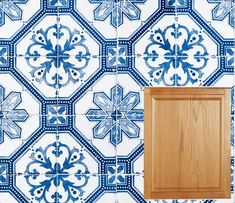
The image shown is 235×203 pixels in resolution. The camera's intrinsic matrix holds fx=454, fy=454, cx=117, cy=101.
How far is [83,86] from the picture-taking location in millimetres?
1355

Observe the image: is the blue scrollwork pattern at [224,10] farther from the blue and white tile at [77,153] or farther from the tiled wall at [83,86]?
the blue and white tile at [77,153]

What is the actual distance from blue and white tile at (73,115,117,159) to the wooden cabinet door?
4.0 inches

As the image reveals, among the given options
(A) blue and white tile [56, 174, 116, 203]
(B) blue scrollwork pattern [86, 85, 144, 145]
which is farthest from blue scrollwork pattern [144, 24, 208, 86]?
(A) blue and white tile [56, 174, 116, 203]

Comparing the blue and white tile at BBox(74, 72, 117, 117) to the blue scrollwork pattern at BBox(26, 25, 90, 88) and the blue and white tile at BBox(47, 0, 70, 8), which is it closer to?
the blue scrollwork pattern at BBox(26, 25, 90, 88)

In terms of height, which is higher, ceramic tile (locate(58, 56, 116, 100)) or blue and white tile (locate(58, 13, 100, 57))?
blue and white tile (locate(58, 13, 100, 57))

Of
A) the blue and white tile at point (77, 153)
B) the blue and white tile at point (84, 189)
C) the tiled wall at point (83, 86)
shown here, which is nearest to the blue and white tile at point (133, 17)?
the tiled wall at point (83, 86)

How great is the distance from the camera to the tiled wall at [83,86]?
4.42 feet

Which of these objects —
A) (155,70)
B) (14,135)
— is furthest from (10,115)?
(155,70)

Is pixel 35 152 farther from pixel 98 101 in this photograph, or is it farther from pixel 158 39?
pixel 158 39

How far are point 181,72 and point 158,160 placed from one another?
0.27 meters

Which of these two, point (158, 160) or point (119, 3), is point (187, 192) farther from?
point (119, 3)

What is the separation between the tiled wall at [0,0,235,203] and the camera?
1.35 meters

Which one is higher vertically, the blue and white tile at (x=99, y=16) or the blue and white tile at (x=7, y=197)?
the blue and white tile at (x=99, y=16)

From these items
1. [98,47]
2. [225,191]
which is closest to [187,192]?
[225,191]
